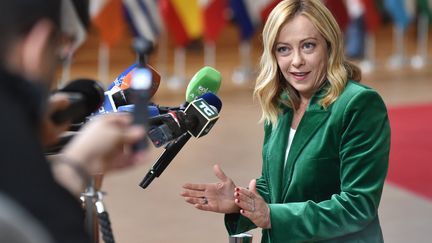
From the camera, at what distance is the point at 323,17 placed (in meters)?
2.94

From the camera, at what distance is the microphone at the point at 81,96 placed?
1.81 metres

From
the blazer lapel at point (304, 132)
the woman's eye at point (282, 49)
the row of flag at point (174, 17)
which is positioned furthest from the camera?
the row of flag at point (174, 17)

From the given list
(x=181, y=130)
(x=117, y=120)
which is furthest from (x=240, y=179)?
(x=117, y=120)

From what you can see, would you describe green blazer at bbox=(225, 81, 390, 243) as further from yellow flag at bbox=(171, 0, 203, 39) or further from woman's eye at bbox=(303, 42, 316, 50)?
yellow flag at bbox=(171, 0, 203, 39)

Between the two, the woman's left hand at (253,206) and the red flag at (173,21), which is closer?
the woman's left hand at (253,206)

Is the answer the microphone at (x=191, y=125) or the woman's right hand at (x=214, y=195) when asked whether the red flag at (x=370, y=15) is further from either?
the microphone at (x=191, y=125)

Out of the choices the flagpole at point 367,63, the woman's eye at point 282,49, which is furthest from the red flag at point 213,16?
the woman's eye at point 282,49

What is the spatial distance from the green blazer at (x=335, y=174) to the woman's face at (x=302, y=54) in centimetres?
9

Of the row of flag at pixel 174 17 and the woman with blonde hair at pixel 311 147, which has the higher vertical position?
the row of flag at pixel 174 17

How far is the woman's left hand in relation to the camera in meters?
2.73

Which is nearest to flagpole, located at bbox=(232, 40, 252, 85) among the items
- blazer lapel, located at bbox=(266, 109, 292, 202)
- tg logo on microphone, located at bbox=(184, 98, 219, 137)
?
blazer lapel, located at bbox=(266, 109, 292, 202)

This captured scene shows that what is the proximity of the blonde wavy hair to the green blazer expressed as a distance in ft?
0.19

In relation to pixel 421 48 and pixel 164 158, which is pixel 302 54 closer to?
pixel 164 158

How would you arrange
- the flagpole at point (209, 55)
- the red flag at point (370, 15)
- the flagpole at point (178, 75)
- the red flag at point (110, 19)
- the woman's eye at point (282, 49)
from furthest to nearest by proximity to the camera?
1. the flagpole at point (209, 55)
2. the red flag at point (370, 15)
3. the flagpole at point (178, 75)
4. the red flag at point (110, 19)
5. the woman's eye at point (282, 49)
